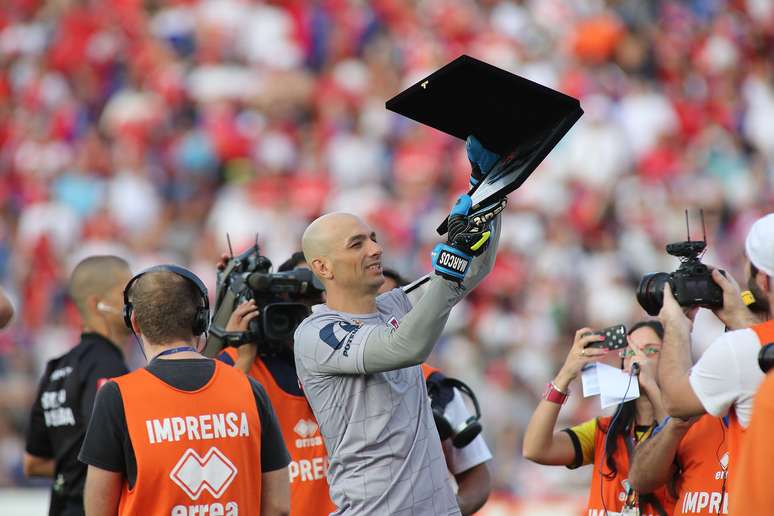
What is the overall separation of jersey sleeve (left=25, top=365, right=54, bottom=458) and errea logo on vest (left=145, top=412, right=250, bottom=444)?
2.24 meters

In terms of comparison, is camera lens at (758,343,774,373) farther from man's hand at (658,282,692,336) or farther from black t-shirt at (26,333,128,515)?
black t-shirt at (26,333,128,515)

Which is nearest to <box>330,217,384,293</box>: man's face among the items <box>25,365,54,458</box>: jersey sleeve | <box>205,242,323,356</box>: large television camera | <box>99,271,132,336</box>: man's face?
<box>205,242,323,356</box>: large television camera

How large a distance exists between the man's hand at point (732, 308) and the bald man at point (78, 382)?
2912 millimetres

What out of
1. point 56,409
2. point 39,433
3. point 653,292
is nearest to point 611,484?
point 653,292

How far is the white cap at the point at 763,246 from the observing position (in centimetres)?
336

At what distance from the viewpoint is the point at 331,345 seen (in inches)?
157

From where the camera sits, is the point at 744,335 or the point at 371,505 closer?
the point at 744,335

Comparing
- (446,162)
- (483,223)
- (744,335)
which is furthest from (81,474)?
(446,162)

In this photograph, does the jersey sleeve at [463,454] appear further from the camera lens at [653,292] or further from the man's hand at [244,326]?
the camera lens at [653,292]

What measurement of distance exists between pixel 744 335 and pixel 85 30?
41.4 ft

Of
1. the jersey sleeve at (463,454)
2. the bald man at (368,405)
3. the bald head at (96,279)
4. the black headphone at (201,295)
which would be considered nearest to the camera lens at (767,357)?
the bald man at (368,405)

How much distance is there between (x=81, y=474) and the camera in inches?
216

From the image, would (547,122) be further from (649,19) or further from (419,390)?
(649,19)

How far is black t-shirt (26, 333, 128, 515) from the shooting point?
5539mm
